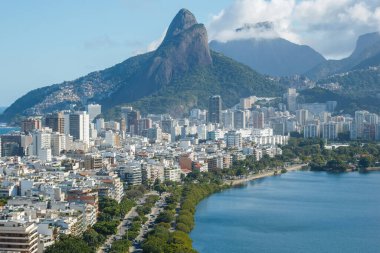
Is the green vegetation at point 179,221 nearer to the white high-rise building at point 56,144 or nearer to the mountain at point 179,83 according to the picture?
the white high-rise building at point 56,144

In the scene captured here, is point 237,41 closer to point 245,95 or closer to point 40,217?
point 245,95

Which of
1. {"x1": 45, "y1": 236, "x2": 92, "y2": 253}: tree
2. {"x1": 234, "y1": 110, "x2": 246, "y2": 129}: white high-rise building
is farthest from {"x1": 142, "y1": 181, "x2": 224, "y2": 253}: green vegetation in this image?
{"x1": 234, "y1": 110, "x2": 246, "y2": 129}: white high-rise building

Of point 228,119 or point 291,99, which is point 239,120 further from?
point 291,99

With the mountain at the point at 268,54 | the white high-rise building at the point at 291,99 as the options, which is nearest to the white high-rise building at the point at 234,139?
the white high-rise building at the point at 291,99

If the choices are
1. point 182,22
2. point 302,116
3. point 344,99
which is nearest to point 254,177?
point 302,116

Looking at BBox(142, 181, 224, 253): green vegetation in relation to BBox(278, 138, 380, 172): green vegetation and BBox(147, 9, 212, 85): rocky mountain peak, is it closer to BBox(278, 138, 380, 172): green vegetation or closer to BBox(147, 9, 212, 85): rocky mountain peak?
BBox(278, 138, 380, 172): green vegetation

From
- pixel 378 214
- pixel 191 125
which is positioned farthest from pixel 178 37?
pixel 378 214
